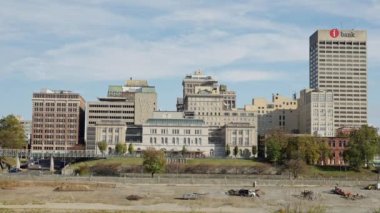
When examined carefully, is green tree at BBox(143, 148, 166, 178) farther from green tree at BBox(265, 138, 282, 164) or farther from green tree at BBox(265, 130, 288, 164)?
green tree at BBox(265, 130, 288, 164)

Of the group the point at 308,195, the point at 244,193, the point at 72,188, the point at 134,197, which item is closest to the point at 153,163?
Result: the point at 72,188

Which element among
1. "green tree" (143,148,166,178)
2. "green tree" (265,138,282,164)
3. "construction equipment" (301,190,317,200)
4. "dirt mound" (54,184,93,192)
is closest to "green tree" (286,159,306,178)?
"green tree" (265,138,282,164)

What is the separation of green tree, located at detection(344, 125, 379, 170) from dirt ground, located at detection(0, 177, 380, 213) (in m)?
65.0

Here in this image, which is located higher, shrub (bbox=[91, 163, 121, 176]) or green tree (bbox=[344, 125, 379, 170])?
green tree (bbox=[344, 125, 379, 170])

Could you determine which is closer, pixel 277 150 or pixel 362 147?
pixel 362 147

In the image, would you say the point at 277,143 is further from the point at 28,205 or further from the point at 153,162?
the point at 28,205

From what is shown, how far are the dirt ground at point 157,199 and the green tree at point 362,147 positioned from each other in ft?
213

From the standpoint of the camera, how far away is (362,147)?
17575cm

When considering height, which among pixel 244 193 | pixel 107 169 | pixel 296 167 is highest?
pixel 296 167

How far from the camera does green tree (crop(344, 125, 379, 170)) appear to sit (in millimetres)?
175125

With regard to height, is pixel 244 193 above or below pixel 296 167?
below

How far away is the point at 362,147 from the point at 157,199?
10017cm

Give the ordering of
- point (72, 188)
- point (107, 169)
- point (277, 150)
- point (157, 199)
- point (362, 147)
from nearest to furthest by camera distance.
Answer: point (157, 199) → point (72, 188) → point (362, 147) → point (107, 169) → point (277, 150)

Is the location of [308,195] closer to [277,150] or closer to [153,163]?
[153,163]
